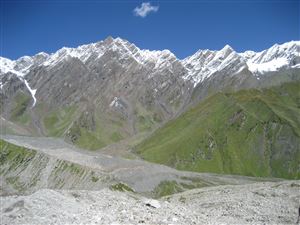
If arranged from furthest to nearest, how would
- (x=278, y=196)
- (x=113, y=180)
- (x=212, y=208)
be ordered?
(x=113, y=180), (x=278, y=196), (x=212, y=208)

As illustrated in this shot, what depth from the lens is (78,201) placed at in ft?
131

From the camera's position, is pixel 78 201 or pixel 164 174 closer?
pixel 78 201

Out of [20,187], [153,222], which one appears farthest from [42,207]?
[20,187]

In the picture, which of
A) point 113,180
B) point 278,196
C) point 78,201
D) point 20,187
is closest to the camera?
point 78,201

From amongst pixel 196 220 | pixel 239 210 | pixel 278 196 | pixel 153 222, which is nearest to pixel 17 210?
pixel 153 222

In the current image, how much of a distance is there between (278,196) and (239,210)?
462 inches

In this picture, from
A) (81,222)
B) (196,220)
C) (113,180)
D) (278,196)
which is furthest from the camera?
(113,180)

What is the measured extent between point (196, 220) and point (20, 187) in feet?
542

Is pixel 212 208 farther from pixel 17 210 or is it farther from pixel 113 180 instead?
pixel 113 180

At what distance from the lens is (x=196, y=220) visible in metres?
34.1

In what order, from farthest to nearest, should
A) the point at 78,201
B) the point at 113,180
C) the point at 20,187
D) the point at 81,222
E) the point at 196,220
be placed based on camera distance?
the point at 20,187, the point at 113,180, the point at 78,201, the point at 196,220, the point at 81,222

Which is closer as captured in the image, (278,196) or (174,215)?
(174,215)

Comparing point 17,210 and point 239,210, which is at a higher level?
point 239,210

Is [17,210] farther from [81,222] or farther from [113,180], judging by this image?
[113,180]
